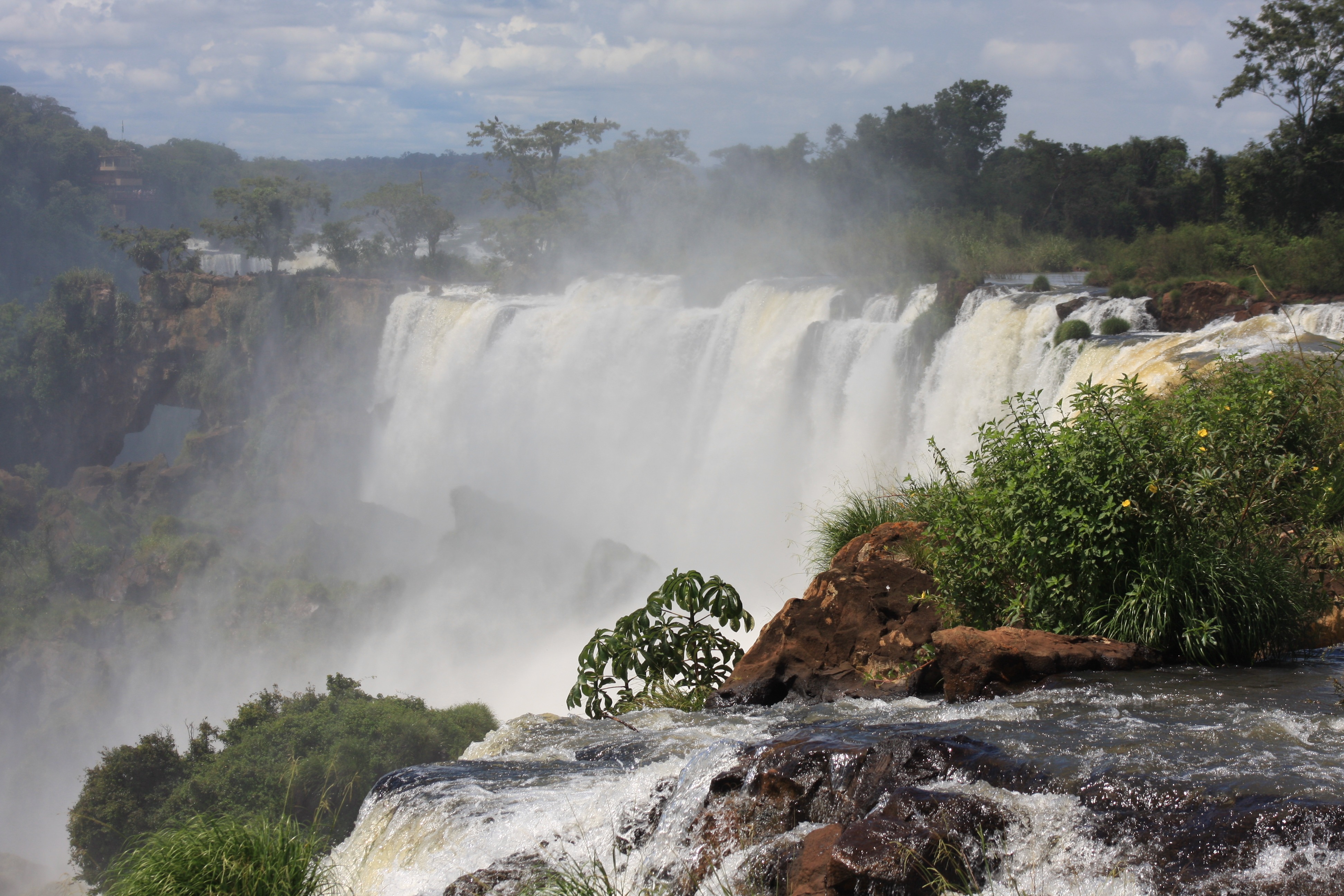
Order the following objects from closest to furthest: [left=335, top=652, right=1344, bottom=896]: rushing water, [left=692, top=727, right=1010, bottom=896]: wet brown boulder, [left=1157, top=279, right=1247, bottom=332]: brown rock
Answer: [left=692, top=727, right=1010, bottom=896]: wet brown boulder < [left=335, top=652, right=1344, bottom=896]: rushing water < [left=1157, top=279, right=1247, bottom=332]: brown rock

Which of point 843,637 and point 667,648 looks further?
point 667,648

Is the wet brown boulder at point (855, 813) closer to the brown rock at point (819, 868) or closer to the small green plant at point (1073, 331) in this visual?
the brown rock at point (819, 868)

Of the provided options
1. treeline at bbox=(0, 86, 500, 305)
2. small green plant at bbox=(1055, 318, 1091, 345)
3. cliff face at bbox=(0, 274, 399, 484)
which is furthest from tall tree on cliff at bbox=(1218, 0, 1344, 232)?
treeline at bbox=(0, 86, 500, 305)

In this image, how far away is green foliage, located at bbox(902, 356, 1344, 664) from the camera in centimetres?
504

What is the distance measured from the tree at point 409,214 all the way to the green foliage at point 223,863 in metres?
42.8

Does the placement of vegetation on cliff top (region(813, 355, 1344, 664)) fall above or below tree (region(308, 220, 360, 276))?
below

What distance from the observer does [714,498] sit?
20.8m

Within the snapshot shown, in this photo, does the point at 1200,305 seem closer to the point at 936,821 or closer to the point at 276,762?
the point at 936,821

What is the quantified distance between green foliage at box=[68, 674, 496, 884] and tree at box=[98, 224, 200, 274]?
33628 mm

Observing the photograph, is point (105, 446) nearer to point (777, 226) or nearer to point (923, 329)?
point (777, 226)

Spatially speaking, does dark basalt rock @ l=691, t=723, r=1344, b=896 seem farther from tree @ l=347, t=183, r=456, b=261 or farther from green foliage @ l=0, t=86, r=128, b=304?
green foliage @ l=0, t=86, r=128, b=304

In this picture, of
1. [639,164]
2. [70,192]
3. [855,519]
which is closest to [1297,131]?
[855,519]

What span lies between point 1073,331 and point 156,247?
140ft

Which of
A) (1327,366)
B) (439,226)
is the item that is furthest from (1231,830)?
(439,226)
